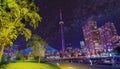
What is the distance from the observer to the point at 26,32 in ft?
89.9

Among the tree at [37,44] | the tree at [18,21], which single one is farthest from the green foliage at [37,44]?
the tree at [18,21]

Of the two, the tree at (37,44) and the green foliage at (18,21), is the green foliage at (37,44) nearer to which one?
the tree at (37,44)

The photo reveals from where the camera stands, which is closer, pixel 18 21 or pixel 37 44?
pixel 18 21

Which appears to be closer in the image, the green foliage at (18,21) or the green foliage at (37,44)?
the green foliage at (18,21)

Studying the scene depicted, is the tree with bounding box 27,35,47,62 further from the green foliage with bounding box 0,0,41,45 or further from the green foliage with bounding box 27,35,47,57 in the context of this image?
the green foliage with bounding box 0,0,41,45

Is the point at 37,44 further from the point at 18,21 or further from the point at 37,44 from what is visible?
the point at 18,21

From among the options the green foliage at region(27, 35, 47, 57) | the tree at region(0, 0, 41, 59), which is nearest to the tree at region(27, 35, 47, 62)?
the green foliage at region(27, 35, 47, 57)

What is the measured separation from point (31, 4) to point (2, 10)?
36.1 ft

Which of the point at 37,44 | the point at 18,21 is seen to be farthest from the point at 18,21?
the point at 37,44

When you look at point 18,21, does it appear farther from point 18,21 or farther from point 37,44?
point 37,44

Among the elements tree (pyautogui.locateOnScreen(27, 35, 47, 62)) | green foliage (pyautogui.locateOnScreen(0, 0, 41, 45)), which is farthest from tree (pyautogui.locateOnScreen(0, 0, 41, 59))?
tree (pyautogui.locateOnScreen(27, 35, 47, 62))

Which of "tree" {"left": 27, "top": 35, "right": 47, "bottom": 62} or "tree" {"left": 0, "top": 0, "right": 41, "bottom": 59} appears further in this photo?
"tree" {"left": 27, "top": 35, "right": 47, "bottom": 62}

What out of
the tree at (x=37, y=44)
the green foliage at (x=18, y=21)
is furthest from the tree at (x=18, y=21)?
the tree at (x=37, y=44)

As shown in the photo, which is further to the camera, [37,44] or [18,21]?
[37,44]
